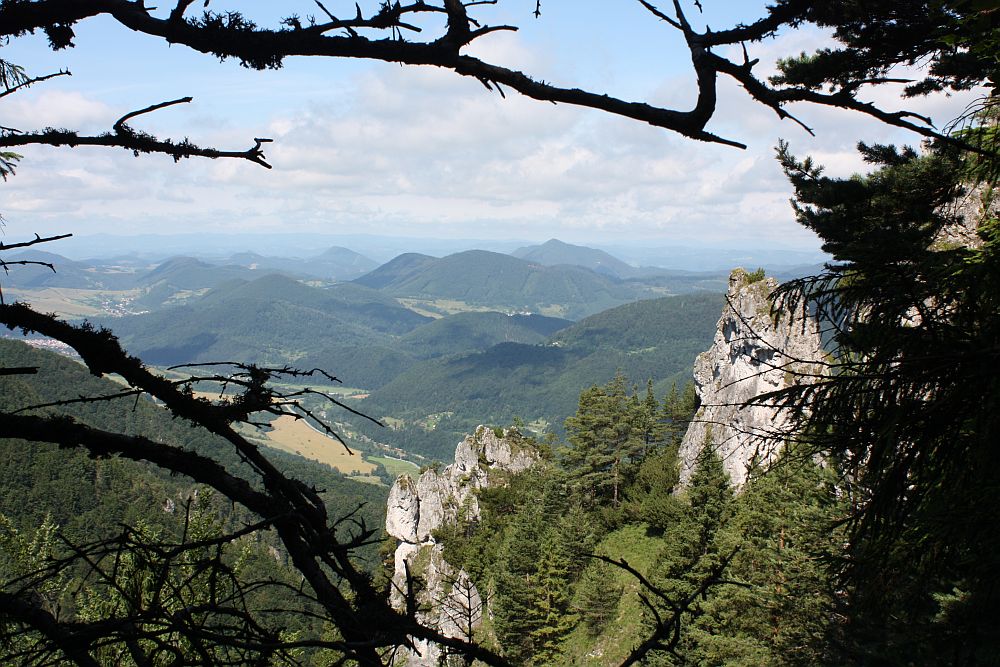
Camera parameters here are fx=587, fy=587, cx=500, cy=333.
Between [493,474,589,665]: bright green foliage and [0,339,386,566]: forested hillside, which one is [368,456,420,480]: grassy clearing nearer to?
[0,339,386,566]: forested hillside

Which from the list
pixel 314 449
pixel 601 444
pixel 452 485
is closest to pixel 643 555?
pixel 601 444

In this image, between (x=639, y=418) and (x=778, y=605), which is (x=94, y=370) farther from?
(x=639, y=418)

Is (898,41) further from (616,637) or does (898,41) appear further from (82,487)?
(82,487)

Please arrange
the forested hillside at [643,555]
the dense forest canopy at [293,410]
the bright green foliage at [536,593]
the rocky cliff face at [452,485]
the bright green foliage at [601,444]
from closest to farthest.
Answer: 1. the dense forest canopy at [293,410]
2. the forested hillside at [643,555]
3. the bright green foliage at [536,593]
4. the bright green foliage at [601,444]
5. the rocky cliff face at [452,485]

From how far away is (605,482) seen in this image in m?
33.7

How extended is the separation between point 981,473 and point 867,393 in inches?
25.5

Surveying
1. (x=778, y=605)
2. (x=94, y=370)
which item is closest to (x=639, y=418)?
(x=778, y=605)

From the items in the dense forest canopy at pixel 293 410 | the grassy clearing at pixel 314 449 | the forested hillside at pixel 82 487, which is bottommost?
the grassy clearing at pixel 314 449

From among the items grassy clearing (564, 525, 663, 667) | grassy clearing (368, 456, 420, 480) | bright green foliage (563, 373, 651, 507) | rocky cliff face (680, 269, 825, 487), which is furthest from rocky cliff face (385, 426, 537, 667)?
grassy clearing (368, 456, 420, 480)

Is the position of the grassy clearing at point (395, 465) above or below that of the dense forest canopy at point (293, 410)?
below

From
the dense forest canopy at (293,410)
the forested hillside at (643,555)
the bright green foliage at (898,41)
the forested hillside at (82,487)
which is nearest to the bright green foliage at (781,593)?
the forested hillside at (643,555)

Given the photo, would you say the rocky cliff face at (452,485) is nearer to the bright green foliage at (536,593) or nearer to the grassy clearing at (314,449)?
the bright green foliage at (536,593)

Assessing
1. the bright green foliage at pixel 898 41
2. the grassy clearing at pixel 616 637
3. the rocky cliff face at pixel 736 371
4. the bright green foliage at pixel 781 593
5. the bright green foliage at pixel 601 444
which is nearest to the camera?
the bright green foliage at pixel 898 41

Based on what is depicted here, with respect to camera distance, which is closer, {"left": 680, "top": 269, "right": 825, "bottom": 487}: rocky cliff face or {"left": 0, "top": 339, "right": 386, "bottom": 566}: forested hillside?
{"left": 680, "top": 269, "right": 825, "bottom": 487}: rocky cliff face
